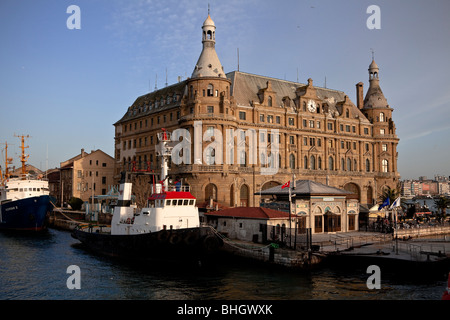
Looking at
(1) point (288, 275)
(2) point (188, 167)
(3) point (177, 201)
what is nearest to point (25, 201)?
(2) point (188, 167)

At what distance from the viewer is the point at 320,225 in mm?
54562

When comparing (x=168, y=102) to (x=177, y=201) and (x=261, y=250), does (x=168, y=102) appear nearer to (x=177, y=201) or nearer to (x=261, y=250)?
(x=177, y=201)

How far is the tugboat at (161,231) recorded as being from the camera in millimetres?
39438

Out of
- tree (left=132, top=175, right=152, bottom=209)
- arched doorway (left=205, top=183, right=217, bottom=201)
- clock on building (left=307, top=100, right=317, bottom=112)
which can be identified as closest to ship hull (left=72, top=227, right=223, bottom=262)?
arched doorway (left=205, top=183, right=217, bottom=201)

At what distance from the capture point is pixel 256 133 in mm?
78562

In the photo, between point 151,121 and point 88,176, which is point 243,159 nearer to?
point 151,121

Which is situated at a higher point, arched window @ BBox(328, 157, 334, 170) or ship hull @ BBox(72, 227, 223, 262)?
arched window @ BBox(328, 157, 334, 170)

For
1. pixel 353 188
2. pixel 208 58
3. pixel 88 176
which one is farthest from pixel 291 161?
pixel 88 176

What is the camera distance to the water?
97.1 feet

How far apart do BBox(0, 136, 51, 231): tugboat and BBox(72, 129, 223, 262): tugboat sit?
2825 cm

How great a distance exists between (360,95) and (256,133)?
39403 mm

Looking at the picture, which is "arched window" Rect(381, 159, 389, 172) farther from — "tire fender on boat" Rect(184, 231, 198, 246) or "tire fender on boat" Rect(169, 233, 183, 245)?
"tire fender on boat" Rect(169, 233, 183, 245)

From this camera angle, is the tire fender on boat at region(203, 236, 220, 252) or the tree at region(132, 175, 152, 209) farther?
the tree at region(132, 175, 152, 209)
